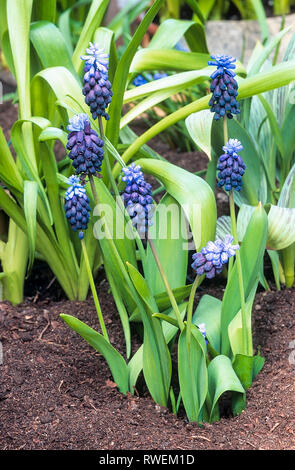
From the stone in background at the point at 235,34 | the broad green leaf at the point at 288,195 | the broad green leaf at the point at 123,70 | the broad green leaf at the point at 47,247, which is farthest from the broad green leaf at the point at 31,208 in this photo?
the stone in background at the point at 235,34

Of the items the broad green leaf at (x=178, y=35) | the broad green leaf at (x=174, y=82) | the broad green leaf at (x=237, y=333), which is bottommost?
the broad green leaf at (x=237, y=333)

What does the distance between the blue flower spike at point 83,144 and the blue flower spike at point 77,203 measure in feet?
0.22

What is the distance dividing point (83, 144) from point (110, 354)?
535 mm

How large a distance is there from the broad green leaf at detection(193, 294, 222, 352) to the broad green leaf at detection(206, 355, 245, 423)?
0.37ft

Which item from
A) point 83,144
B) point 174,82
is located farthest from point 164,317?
point 174,82

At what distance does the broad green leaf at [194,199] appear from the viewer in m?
1.54

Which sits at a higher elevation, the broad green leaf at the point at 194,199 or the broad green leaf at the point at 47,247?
the broad green leaf at the point at 194,199

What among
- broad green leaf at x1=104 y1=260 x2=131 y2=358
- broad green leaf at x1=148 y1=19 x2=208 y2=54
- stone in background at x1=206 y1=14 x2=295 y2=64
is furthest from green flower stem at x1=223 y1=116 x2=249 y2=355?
stone in background at x1=206 y1=14 x2=295 y2=64

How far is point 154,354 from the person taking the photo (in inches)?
61.7

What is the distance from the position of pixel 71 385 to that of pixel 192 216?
20.9 inches

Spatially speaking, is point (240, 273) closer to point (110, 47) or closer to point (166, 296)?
point (166, 296)

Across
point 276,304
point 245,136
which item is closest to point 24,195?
point 245,136

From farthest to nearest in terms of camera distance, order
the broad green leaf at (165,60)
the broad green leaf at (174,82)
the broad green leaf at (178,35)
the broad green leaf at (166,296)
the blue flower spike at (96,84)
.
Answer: the broad green leaf at (178,35), the broad green leaf at (165,60), the broad green leaf at (174,82), the broad green leaf at (166,296), the blue flower spike at (96,84)

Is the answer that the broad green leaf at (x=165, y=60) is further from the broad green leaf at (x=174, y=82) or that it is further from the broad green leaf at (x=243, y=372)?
the broad green leaf at (x=243, y=372)
